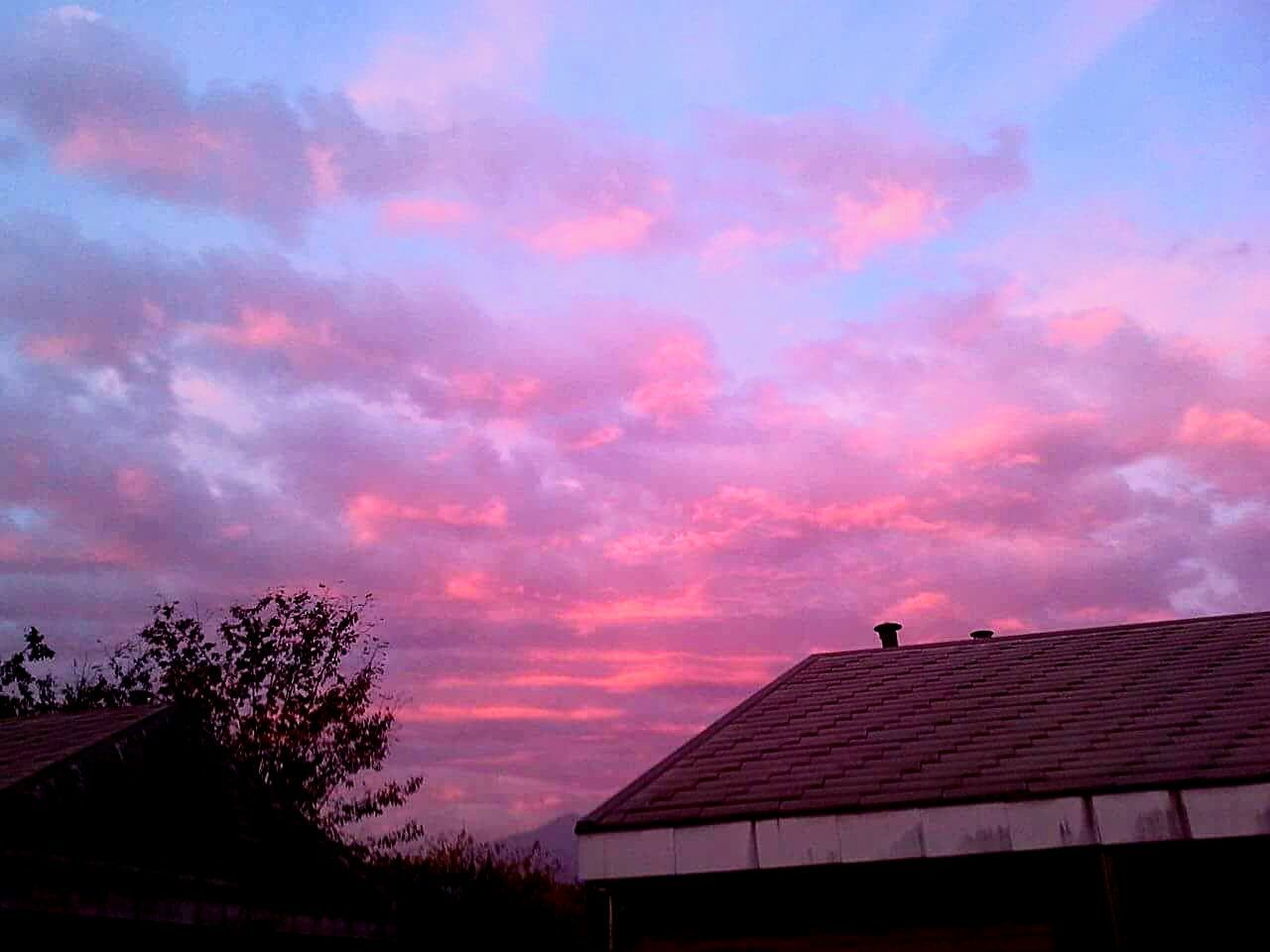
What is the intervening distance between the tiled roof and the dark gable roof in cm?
485

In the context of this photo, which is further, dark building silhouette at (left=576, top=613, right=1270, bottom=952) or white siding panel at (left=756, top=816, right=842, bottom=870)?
white siding panel at (left=756, top=816, right=842, bottom=870)

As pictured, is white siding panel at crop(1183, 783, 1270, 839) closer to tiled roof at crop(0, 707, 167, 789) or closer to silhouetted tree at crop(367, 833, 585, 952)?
tiled roof at crop(0, 707, 167, 789)

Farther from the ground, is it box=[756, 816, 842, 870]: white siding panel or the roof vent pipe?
the roof vent pipe

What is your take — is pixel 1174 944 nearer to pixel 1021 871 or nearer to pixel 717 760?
pixel 1021 871

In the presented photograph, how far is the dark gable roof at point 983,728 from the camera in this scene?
7891 millimetres

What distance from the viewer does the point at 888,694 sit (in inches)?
441

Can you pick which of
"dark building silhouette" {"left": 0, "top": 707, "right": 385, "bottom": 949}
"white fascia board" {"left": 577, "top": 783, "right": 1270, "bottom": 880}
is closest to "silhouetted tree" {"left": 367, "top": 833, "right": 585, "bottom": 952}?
"dark building silhouette" {"left": 0, "top": 707, "right": 385, "bottom": 949}

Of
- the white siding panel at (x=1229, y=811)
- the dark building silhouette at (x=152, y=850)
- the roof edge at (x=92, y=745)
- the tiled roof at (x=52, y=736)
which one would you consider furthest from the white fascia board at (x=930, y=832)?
the tiled roof at (x=52, y=736)

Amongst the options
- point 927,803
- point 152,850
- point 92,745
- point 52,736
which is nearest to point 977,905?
point 927,803

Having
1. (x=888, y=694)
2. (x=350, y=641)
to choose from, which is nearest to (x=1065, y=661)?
(x=888, y=694)

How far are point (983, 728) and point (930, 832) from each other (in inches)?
82.9

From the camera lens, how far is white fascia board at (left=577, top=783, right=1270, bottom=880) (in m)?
7.16

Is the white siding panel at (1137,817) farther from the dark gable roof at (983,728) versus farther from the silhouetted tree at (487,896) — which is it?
the silhouetted tree at (487,896)

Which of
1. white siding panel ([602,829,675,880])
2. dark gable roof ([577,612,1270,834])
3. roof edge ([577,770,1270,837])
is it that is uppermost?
dark gable roof ([577,612,1270,834])
